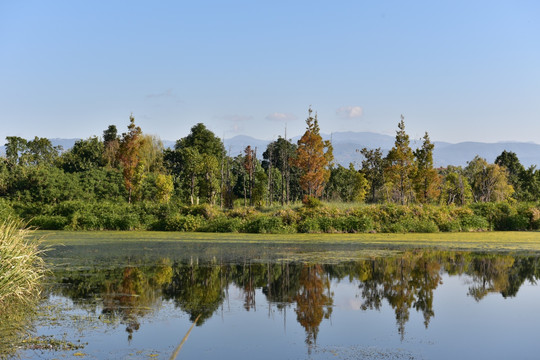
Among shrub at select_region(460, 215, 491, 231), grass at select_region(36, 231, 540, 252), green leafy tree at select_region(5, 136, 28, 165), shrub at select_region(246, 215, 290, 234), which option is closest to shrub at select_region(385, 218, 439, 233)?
grass at select_region(36, 231, 540, 252)

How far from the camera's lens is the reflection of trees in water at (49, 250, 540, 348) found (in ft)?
37.1

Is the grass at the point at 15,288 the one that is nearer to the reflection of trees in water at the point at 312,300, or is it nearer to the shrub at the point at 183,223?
the reflection of trees in water at the point at 312,300

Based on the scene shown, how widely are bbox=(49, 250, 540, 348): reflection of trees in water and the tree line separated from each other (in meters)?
13.3

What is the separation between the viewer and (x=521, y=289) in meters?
14.2

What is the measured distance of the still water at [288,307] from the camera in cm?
858

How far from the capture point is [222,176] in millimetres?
39781

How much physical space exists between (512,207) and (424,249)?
1180cm

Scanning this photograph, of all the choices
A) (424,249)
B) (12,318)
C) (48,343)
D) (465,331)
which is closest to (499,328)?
(465,331)

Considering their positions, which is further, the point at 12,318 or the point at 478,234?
the point at 478,234

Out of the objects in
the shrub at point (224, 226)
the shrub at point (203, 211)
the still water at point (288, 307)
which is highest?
the shrub at point (203, 211)

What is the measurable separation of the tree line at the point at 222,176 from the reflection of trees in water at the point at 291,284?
1330cm

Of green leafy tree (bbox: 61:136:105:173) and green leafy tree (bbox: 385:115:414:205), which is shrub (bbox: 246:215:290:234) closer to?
green leafy tree (bbox: 385:115:414:205)

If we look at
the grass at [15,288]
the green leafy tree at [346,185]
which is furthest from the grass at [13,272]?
the green leafy tree at [346,185]

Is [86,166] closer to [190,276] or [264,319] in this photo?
[190,276]
